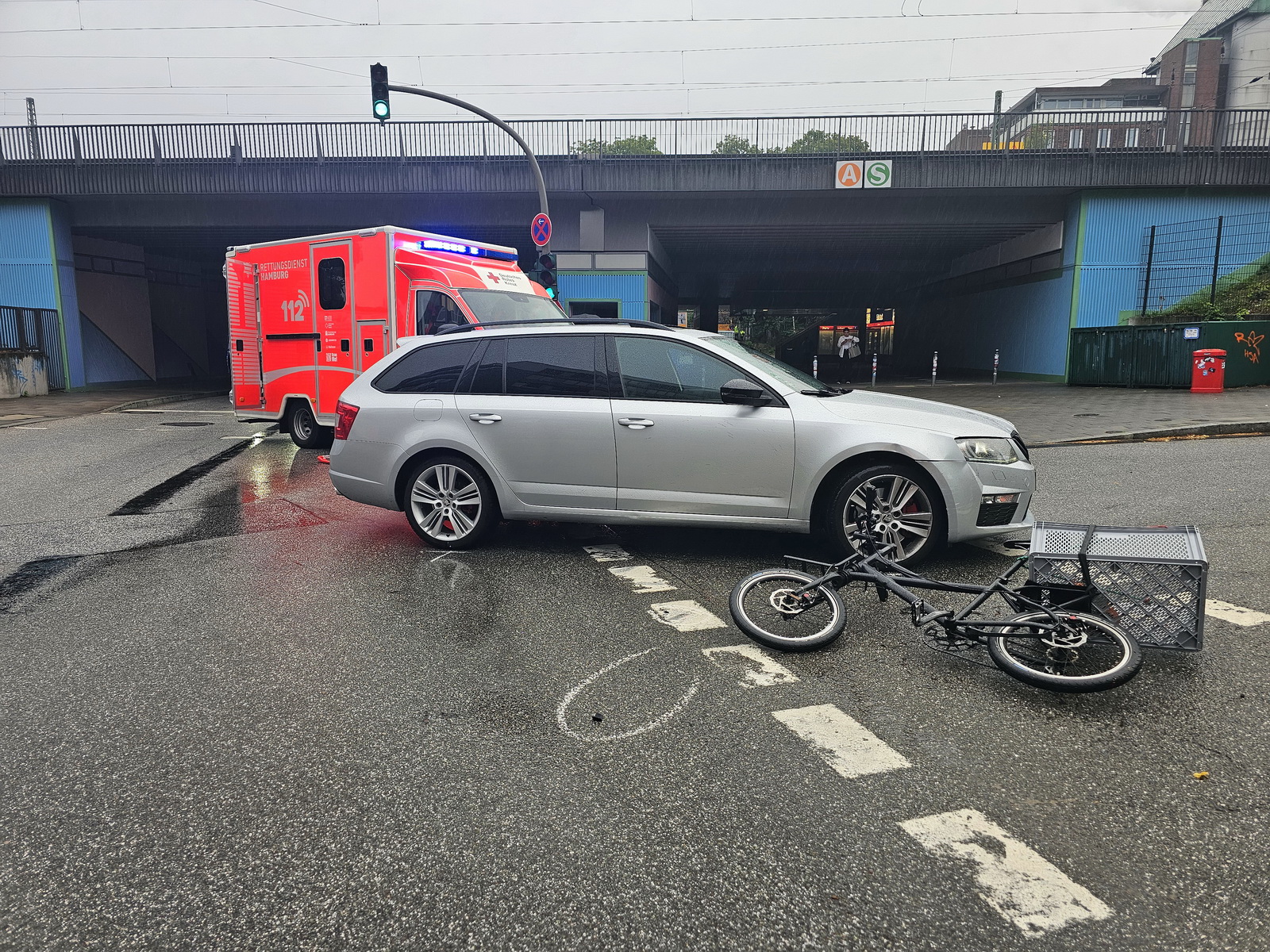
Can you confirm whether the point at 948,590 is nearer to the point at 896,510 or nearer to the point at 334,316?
the point at 896,510

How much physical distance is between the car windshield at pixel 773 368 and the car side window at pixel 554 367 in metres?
0.88

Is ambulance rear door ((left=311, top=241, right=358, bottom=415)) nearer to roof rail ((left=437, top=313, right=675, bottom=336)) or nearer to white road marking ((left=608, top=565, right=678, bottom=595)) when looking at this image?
roof rail ((left=437, top=313, right=675, bottom=336))

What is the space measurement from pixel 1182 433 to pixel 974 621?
10648mm

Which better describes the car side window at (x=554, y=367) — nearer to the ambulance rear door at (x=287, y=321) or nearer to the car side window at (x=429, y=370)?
the car side window at (x=429, y=370)

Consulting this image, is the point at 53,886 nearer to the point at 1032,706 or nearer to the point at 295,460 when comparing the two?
the point at 1032,706

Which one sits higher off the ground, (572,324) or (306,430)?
(572,324)

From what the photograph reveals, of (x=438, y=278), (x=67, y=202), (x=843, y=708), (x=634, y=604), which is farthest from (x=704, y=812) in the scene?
(x=67, y=202)

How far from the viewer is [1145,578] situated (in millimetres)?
3771

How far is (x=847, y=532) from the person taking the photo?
5508mm

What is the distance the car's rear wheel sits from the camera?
547 centimetres

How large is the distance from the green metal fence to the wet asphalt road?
15407mm

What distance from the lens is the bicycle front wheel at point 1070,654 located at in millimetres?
3525

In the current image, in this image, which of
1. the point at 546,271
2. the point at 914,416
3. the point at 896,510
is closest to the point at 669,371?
the point at 914,416

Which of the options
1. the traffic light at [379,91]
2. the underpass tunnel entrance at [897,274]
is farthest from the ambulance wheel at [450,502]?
the underpass tunnel entrance at [897,274]
